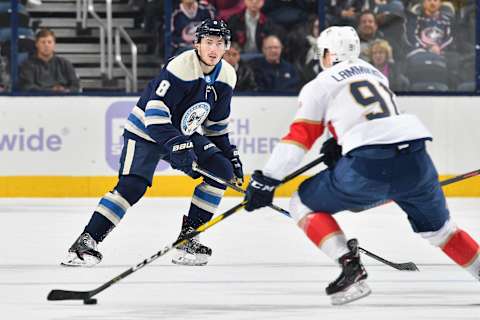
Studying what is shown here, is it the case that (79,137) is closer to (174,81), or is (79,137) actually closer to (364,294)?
(174,81)

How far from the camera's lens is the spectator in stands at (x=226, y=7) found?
9.03m

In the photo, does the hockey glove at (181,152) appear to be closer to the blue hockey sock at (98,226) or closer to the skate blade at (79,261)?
the blue hockey sock at (98,226)

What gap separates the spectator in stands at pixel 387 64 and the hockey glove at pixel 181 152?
3960mm

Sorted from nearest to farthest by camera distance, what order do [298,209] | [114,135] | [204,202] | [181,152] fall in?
[298,209] → [181,152] → [204,202] → [114,135]

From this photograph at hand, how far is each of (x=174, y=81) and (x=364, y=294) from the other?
1.55 meters

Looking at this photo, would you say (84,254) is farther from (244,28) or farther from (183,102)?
(244,28)

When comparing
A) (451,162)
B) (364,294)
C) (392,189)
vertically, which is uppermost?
(392,189)

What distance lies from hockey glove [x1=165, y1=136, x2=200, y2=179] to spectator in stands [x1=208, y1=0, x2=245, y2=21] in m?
3.97

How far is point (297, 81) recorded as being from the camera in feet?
29.2

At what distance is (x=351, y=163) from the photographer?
395 centimetres

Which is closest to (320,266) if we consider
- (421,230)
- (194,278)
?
(194,278)

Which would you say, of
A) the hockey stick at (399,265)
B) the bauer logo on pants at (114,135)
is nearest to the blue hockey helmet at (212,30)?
the hockey stick at (399,265)

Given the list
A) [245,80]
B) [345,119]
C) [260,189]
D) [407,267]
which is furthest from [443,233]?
[245,80]

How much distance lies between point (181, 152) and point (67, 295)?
41.2 inches
